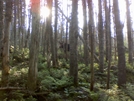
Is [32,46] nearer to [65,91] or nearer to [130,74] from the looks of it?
[65,91]

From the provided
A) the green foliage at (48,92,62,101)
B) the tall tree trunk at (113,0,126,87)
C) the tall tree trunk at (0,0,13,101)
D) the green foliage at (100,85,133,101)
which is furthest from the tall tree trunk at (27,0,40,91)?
the tall tree trunk at (113,0,126,87)

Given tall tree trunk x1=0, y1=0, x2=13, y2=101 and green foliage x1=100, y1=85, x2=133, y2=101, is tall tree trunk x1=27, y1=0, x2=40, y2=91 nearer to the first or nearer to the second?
tall tree trunk x1=0, y1=0, x2=13, y2=101

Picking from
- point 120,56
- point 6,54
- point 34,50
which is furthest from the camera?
point 120,56

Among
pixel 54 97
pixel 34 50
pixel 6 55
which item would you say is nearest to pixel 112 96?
pixel 54 97

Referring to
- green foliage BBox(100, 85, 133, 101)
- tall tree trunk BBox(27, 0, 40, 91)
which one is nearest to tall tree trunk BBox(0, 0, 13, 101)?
tall tree trunk BBox(27, 0, 40, 91)

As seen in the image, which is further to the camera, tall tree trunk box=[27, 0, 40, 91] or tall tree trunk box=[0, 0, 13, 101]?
tall tree trunk box=[27, 0, 40, 91]

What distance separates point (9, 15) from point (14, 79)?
299 centimetres

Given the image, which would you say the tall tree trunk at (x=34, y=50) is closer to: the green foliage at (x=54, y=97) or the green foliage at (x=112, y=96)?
the green foliage at (x=54, y=97)

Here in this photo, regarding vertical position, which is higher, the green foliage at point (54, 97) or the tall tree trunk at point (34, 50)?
the tall tree trunk at point (34, 50)

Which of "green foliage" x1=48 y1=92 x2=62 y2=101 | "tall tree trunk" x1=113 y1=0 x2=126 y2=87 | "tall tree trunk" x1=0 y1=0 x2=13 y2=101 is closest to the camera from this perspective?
"tall tree trunk" x1=0 y1=0 x2=13 y2=101

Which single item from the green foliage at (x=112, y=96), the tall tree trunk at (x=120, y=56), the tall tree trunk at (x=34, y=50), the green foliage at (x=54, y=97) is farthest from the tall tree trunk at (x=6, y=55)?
the tall tree trunk at (x=120, y=56)

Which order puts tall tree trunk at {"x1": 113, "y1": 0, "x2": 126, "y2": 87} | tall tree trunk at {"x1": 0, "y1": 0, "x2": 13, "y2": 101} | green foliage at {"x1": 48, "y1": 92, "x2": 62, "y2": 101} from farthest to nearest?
tall tree trunk at {"x1": 113, "y1": 0, "x2": 126, "y2": 87} → green foliage at {"x1": 48, "y1": 92, "x2": 62, "y2": 101} → tall tree trunk at {"x1": 0, "y1": 0, "x2": 13, "y2": 101}

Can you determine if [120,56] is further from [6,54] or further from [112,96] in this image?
[6,54]

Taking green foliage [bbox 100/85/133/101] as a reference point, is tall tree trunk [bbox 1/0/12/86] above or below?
above
